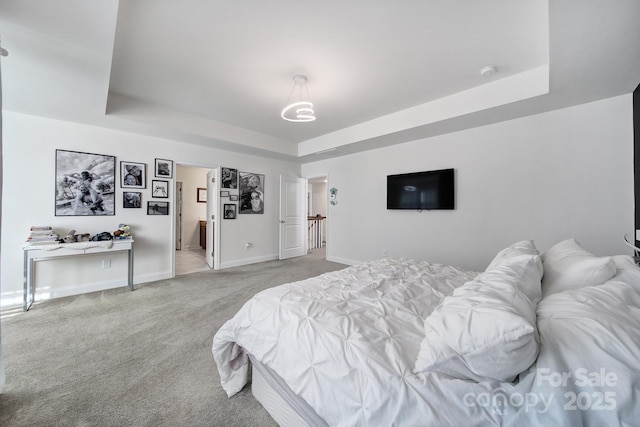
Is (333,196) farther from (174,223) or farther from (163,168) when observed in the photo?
(163,168)

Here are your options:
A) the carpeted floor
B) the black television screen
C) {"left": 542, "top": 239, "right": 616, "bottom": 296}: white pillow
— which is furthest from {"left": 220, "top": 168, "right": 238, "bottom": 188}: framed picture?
{"left": 542, "top": 239, "right": 616, "bottom": 296}: white pillow

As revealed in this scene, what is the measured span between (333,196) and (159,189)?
11.1ft

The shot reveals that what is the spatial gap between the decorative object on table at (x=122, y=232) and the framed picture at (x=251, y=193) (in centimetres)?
196

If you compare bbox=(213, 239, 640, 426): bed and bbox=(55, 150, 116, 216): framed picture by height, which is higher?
bbox=(55, 150, 116, 216): framed picture

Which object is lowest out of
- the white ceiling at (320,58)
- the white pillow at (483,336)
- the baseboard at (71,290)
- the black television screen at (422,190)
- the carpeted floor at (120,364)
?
the carpeted floor at (120,364)

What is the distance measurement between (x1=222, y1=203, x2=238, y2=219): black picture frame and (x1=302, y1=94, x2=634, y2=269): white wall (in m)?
2.78

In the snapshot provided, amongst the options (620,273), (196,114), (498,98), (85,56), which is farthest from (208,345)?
(498,98)

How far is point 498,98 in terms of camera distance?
278cm

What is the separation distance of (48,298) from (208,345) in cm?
284

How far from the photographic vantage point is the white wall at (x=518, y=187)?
261 cm

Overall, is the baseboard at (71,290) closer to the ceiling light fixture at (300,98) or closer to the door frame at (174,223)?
the door frame at (174,223)

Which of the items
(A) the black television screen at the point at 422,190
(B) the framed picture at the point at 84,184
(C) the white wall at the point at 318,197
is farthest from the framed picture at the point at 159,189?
(C) the white wall at the point at 318,197

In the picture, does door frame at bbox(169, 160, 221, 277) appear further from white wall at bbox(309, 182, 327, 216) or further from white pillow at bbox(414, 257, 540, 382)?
white wall at bbox(309, 182, 327, 216)

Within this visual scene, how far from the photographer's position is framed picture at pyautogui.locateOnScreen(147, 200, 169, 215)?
400 cm
